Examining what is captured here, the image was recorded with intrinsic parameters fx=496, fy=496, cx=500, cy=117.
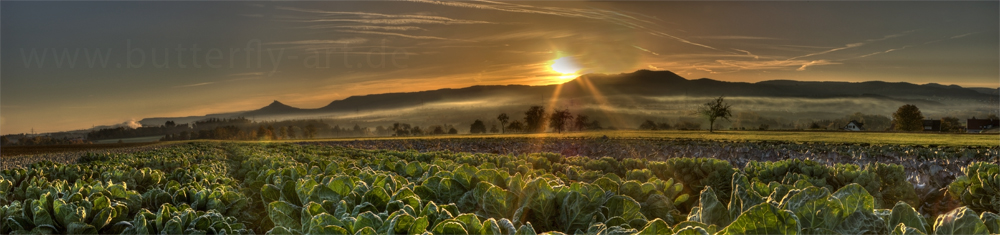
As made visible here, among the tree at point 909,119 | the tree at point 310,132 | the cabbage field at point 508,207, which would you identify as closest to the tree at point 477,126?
the tree at point 310,132

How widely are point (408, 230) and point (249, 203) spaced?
317 cm

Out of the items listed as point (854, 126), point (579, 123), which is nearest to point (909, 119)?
point (854, 126)

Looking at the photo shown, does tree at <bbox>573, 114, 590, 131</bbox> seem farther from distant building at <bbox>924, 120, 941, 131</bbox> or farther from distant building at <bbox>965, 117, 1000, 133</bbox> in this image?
distant building at <bbox>965, 117, 1000, 133</bbox>

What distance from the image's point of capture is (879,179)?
20.0ft

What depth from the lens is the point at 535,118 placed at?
362 feet

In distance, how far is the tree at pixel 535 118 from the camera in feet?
363

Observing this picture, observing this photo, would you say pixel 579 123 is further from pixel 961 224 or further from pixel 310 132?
pixel 961 224

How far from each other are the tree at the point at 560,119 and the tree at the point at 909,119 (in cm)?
5802

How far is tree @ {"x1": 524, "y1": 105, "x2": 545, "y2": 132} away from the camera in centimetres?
11050

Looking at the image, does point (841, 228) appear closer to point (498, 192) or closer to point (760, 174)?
point (498, 192)

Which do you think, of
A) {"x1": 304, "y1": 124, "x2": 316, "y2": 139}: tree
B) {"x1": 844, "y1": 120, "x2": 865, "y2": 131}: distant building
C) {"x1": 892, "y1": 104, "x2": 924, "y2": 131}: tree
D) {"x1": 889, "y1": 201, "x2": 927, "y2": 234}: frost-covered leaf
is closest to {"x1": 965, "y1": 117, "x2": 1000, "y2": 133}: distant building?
{"x1": 892, "y1": 104, "x2": 924, "y2": 131}: tree

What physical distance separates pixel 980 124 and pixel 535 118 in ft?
242

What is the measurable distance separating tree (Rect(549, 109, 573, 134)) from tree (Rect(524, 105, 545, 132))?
10.7 feet

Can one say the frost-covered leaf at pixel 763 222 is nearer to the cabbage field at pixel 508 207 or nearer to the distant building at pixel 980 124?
the cabbage field at pixel 508 207
